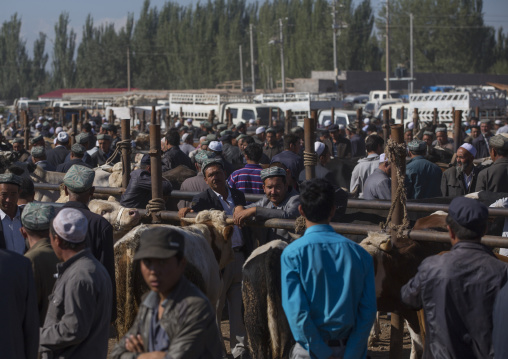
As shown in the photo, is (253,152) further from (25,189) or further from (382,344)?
(25,189)

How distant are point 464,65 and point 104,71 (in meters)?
43.1

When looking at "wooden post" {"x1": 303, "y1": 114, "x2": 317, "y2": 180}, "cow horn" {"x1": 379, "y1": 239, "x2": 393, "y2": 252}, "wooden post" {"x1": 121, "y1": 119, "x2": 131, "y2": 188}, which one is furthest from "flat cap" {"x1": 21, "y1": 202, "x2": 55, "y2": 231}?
"wooden post" {"x1": 121, "y1": 119, "x2": 131, "y2": 188}

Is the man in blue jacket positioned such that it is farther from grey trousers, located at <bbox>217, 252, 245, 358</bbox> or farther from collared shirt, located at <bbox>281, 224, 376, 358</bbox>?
grey trousers, located at <bbox>217, 252, 245, 358</bbox>

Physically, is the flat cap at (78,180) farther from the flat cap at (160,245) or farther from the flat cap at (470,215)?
the flat cap at (470,215)

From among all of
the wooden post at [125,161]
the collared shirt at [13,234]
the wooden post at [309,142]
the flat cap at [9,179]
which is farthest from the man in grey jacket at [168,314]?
the wooden post at [125,161]

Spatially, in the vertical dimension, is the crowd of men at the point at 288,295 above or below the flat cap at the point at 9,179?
below

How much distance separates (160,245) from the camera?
3.44 m

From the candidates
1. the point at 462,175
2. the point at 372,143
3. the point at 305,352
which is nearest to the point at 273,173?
the point at 305,352

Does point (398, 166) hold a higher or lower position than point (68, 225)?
higher

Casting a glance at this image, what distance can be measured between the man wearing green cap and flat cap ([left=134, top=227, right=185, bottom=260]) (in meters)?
1.58

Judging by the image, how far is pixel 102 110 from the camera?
44.4m

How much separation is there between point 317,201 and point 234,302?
2.94m

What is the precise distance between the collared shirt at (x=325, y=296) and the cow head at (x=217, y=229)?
2.29m

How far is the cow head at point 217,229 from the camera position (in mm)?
6359
